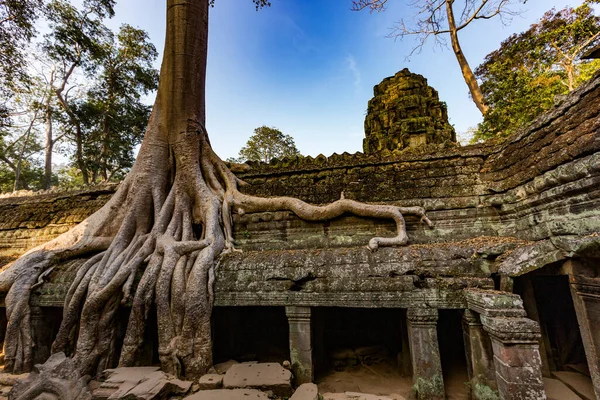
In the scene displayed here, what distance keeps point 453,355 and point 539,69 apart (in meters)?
14.9

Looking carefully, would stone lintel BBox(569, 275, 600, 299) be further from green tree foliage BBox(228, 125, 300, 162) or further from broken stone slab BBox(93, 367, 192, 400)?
green tree foliage BBox(228, 125, 300, 162)

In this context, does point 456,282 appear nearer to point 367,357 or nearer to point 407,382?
point 407,382

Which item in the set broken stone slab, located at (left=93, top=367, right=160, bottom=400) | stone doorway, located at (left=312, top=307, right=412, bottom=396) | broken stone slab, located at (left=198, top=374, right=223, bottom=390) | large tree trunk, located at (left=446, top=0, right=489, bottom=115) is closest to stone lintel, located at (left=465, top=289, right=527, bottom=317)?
stone doorway, located at (left=312, top=307, right=412, bottom=396)

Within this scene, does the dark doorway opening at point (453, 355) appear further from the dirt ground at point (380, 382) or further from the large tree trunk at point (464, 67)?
the large tree trunk at point (464, 67)

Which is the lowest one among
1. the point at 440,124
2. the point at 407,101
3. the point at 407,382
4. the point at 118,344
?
the point at 407,382

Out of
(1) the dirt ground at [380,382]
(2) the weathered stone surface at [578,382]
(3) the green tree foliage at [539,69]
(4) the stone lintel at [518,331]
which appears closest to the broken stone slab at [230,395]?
(1) the dirt ground at [380,382]

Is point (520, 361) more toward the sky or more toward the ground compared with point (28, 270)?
more toward the ground

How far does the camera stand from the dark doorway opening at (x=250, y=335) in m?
4.51

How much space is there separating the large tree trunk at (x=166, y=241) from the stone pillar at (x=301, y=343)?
1100mm

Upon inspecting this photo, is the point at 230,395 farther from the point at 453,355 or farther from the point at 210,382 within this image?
the point at 453,355

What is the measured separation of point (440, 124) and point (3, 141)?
27.4 m

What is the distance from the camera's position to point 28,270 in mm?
4055

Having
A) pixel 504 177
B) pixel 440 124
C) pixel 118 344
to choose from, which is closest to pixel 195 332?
pixel 118 344

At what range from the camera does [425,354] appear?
9.99 ft
